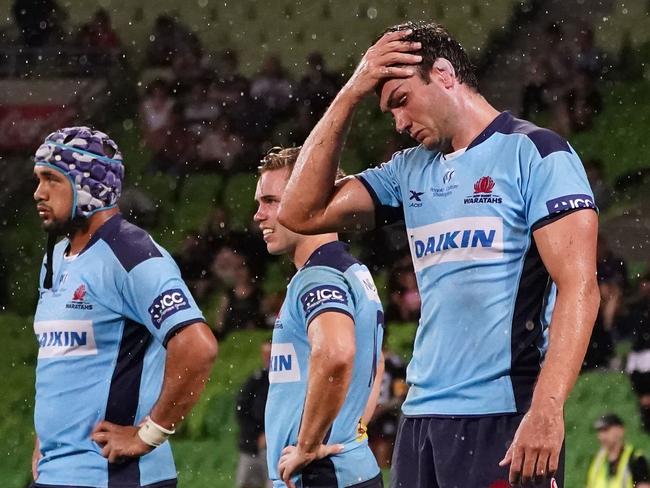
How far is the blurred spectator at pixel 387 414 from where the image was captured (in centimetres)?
868

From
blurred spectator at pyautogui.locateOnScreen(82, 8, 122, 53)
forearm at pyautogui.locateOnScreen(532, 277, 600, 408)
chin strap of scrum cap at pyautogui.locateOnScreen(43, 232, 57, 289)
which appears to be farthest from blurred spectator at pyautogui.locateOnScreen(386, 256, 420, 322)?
forearm at pyautogui.locateOnScreen(532, 277, 600, 408)

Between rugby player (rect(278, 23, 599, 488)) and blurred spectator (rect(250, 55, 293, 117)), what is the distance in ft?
28.3

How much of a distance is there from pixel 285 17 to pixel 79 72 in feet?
7.42

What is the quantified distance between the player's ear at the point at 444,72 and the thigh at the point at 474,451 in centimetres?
84

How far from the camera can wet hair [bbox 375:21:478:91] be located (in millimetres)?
3078

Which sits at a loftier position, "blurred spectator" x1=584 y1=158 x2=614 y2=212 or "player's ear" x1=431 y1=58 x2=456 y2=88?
"blurred spectator" x1=584 y1=158 x2=614 y2=212

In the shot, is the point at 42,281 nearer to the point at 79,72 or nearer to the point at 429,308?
the point at 429,308

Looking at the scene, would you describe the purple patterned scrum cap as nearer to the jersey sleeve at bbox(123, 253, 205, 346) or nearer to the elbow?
the jersey sleeve at bbox(123, 253, 205, 346)

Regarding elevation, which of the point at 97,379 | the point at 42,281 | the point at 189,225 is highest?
the point at 189,225

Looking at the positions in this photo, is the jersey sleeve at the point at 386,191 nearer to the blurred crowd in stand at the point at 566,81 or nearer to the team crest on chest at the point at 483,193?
the team crest on chest at the point at 483,193

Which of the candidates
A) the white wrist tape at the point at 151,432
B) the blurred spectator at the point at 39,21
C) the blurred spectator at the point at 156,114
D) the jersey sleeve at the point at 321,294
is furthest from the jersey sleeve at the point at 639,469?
the blurred spectator at the point at 39,21

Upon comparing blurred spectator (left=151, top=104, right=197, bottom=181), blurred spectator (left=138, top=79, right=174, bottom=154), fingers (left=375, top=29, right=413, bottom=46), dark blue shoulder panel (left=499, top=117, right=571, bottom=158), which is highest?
blurred spectator (left=138, top=79, right=174, bottom=154)

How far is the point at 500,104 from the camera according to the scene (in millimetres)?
11750

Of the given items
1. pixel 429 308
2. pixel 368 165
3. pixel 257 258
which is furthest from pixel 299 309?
pixel 368 165
